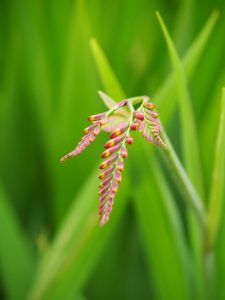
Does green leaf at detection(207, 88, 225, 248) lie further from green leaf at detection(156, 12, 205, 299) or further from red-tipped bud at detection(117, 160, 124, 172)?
red-tipped bud at detection(117, 160, 124, 172)

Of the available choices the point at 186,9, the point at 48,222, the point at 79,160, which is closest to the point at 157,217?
the point at 79,160

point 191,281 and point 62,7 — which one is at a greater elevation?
point 62,7

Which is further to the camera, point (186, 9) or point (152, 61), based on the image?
point (152, 61)

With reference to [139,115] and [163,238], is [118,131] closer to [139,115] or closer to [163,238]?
[139,115]

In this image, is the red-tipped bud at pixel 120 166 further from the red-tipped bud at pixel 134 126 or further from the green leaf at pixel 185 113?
the green leaf at pixel 185 113

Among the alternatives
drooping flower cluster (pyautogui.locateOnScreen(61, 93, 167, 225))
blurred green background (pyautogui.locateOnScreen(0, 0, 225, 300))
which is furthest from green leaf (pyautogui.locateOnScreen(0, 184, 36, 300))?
drooping flower cluster (pyautogui.locateOnScreen(61, 93, 167, 225))

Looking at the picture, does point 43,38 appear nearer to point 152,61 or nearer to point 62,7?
point 62,7

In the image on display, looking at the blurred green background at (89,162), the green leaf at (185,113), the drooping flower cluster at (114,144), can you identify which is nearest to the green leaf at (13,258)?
the blurred green background at (89,162)

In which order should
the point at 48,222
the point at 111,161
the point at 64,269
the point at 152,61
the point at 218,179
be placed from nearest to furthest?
the point at 111,161, the point at 218,179, the point at 64,269, the point at 48,222, the point at 152,61
